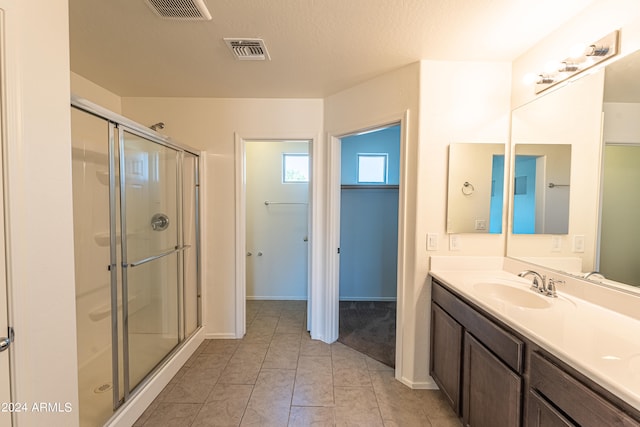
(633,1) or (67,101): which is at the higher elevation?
(633,1)

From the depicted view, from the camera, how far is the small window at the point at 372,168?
362 cm

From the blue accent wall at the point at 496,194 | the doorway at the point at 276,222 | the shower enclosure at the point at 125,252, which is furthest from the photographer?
the doorway at the point at 276,222

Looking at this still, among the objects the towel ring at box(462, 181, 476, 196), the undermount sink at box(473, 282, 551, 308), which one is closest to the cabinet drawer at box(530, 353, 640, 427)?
the undermount sink at box(473, 282, 551, 308)

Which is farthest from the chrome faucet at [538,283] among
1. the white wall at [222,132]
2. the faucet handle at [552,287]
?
the white wall at [222,132]

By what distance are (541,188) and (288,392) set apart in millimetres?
2274

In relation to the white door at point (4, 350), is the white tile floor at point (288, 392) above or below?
below

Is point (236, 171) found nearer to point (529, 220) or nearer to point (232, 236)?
point (232, 236)

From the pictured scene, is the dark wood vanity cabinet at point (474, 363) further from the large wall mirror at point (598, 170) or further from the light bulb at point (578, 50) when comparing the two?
the light bulb at point (578, 50)

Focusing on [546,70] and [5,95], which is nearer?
[5,95]

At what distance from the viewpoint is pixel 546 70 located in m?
1.58

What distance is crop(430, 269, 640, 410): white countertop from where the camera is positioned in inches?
28.9

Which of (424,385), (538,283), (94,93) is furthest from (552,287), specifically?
(94,93)

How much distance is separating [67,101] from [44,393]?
3.84 feet

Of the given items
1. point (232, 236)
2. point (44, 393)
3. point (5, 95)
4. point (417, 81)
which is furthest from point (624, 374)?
point (232, 236)
